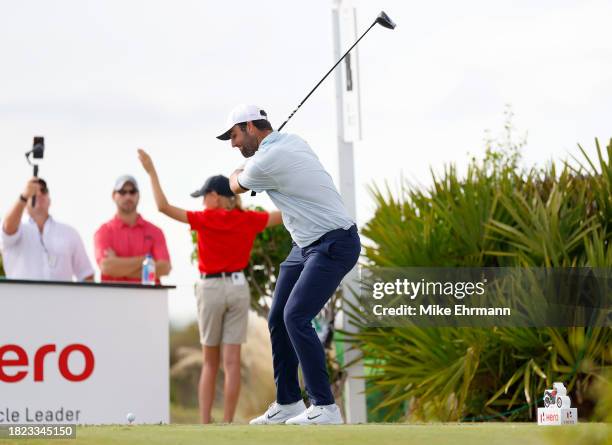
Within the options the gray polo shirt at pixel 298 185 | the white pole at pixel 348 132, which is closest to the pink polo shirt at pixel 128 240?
the white pole at pixel 348 132

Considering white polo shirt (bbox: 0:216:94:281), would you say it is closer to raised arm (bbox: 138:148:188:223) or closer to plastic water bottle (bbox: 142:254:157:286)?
plastic water bottle (bbox: 142:254:157:286)

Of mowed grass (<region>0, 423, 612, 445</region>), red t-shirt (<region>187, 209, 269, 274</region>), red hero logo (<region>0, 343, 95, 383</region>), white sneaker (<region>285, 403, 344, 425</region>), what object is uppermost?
red t-shirt (<region>187, 209, 269, 274</region>)

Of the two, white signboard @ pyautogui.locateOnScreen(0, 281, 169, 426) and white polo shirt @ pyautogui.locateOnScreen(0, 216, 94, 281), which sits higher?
white polo shirt @ pyautogui.locateOnScreen(0, 216, 94, 281)

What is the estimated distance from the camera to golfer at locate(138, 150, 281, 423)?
9.51 metres

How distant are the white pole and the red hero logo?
3165 millimetres

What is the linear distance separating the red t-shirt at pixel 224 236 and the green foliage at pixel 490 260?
2230 millimetres

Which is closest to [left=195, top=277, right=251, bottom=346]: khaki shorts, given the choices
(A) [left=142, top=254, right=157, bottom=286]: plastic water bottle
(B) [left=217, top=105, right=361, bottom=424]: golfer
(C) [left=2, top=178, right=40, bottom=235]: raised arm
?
(A) [left=142, top=254, right=157, bottom=286]: plastic water bottle

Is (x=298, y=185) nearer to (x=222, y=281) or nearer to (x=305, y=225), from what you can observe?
(x=305, y=225)

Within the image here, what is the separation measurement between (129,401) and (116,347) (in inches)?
17.7

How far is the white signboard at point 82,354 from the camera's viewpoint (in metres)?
9.05

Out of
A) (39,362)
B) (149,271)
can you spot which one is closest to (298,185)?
(39,362)

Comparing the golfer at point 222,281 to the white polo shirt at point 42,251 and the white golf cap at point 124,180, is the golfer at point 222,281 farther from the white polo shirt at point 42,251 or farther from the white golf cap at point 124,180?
the white polo shirt at point 42,251

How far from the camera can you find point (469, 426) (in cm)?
627

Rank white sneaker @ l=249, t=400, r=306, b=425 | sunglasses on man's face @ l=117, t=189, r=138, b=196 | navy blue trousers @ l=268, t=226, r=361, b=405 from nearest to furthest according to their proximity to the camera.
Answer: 1. navy blue trousers @ l=268, t=226, r=361, b=405
2. white sneaker @ l=249, t=400, r=306, b=425
3. sunglasses on man's face @ l=117, t=189, r=138, b=196
